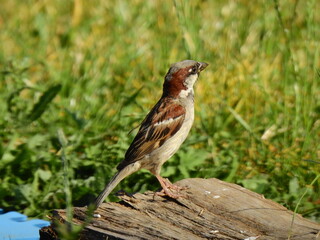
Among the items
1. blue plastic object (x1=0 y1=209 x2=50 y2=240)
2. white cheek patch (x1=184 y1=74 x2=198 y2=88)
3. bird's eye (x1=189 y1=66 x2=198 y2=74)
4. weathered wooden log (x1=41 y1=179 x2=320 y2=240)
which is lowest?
blue plastic object (x1=0 y1=209 x2=50 y2=240)

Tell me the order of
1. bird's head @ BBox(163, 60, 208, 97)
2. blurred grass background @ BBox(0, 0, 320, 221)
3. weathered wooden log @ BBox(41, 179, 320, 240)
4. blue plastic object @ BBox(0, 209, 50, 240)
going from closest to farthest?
weathered wooden log @ BBox(41, 179, 320, 240) < blue plastic object @ BBox(0, 209, 50, 240) < bird's head @ BBox(163, 60, 208, 97) < blurred grass background @ BBox(0, 0, 320, 221)

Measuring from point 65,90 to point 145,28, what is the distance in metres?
1.51

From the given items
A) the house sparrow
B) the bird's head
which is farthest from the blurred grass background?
the bird's head

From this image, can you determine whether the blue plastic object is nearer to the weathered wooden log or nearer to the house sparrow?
the weathered wooden log

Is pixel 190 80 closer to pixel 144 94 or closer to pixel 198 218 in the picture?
pixel 198 218

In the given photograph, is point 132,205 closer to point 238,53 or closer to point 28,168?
point 28,168

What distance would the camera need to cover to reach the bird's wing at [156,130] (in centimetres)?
450

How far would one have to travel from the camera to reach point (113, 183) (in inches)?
167

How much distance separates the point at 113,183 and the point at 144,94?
217 centimetres

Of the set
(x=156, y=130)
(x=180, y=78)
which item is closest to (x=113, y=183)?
(x=156, y=130)

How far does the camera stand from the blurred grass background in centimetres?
509

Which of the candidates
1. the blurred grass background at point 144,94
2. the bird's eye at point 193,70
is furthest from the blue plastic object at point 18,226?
the bird's eye at point 193,70

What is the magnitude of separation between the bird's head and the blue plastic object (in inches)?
46.9

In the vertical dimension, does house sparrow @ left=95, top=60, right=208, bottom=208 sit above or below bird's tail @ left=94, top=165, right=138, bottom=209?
above
